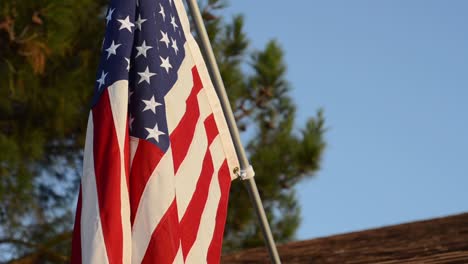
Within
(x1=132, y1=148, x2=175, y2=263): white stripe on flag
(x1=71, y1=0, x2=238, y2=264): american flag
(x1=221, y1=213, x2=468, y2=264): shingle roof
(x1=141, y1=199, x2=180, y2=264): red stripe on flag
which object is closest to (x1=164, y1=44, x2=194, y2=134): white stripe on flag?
(x1=71, y1=0, x2=238, y2=264): american flag

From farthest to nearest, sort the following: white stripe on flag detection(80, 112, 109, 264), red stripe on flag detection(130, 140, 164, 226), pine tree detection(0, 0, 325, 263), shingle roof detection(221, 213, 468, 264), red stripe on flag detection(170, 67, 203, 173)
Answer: pine tree detection(0, 0, 325, 263)
shingle roof detection(221, 213, 468, 264)
red stripe on flag detection(170, 67, 203, 173)
red stripe on flag detection(130, 140, 164, 226)
white stripe on flag detection(80, 112, 109, 264)

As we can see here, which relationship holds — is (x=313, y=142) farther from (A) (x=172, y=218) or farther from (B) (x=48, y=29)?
(A) (x=172, y=218)

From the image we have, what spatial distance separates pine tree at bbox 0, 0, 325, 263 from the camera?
990cm

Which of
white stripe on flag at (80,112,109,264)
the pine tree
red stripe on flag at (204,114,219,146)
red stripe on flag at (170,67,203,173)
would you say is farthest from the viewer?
the pine tree

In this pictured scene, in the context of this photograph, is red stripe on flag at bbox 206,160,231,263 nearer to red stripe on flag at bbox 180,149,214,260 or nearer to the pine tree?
red stripe on flag at bbox 180,149,214,260

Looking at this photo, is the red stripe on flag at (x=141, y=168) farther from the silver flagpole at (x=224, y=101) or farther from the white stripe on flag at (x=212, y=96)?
the white stripe on flag at (x=212, y=96)

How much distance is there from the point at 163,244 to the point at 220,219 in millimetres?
416

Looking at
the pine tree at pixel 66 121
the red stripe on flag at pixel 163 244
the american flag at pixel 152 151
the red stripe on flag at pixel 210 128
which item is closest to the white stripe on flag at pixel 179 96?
the american flag at pixel 152 151

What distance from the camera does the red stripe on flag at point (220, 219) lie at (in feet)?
11.5

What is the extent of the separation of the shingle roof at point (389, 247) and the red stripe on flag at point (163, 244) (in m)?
1.78

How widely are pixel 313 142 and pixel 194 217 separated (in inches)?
361

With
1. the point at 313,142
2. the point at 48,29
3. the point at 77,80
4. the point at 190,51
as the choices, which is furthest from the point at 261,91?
the point at 190,51

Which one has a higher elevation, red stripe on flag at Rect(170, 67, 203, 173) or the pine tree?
the pine tree

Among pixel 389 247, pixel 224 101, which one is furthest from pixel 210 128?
pixel 389 247
